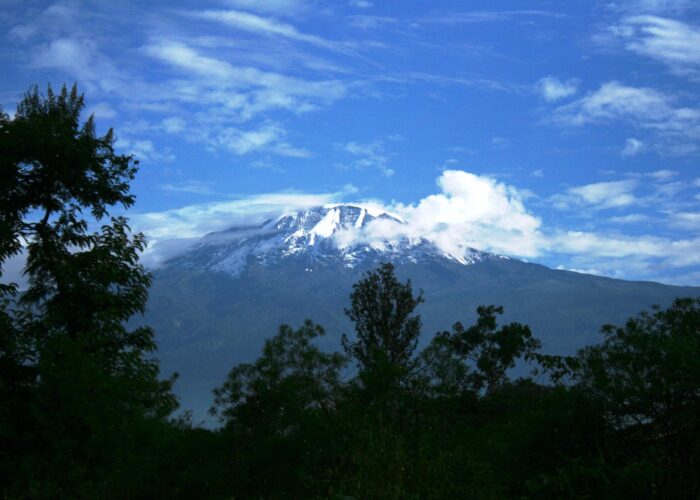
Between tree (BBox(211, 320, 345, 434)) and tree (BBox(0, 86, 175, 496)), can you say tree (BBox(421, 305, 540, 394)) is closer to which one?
tree (BBox(211, 320, 345, 434))

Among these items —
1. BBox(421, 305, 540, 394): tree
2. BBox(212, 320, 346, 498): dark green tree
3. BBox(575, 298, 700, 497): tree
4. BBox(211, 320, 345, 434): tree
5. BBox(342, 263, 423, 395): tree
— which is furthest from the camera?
BBox(421, 305, 540, 394): tree

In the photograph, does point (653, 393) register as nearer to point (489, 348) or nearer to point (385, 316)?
point (385, 316)

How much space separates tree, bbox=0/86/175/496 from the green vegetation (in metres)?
0.04

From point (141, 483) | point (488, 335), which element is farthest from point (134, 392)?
point (488, 335)

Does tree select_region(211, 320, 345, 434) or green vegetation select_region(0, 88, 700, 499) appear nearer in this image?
green vegetation select_region(0, 88, 700, 499)

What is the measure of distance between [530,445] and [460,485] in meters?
4.06

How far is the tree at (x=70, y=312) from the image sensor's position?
14141mm

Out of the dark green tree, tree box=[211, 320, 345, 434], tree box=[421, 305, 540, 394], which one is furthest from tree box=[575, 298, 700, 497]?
tree box=[421, 305, 540, 394]

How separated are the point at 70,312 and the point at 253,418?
477 inches

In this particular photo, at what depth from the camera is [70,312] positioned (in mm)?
17750

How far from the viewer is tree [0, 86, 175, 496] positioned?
1414 centimetres

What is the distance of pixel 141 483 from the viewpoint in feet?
67.5

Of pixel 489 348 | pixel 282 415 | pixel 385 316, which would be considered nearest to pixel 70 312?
pixel 282 415

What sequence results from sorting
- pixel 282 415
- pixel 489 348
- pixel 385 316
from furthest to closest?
pixel 489 348 → pixel 385 316 → pixel 282 415
